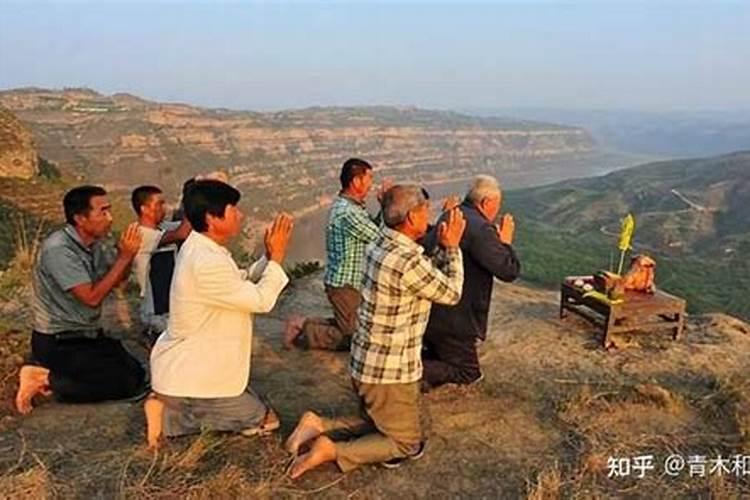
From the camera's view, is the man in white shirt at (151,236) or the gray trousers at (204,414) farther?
the man in white shirt at (151,236)

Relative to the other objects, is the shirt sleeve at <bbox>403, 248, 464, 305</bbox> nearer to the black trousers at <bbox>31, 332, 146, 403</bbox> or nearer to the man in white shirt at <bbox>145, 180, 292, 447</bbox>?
the man in white shirt at <bbox>145, 180, 292, 447</bbox>

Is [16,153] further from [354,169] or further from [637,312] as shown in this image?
[637,312]

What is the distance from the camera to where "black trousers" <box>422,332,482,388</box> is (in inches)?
201

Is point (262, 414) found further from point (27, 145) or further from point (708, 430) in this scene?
point (27, 145)

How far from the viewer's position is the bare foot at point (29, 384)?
15.1ft

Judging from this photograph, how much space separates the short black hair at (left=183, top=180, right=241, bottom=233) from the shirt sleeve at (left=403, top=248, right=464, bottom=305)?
3.40 ft

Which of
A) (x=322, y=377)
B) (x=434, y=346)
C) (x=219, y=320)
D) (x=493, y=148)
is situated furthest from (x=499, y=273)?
(x=493, y=148)

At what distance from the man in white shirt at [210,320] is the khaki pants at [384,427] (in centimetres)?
70

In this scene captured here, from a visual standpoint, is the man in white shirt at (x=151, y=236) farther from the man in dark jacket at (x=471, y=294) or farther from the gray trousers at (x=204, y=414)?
the man in dark jacket at (x=471, y=294)

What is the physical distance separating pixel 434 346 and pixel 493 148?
12139 centimetres

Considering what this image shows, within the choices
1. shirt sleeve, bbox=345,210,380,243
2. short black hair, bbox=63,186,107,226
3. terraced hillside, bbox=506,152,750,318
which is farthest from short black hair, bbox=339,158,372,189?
terraced hillside, bbox=506,152,750,318

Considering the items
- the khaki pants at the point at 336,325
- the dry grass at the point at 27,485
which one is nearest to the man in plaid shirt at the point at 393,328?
the dry grass at the point at 27,485

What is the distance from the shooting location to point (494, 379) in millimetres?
5773

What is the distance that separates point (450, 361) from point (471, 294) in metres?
0.53
